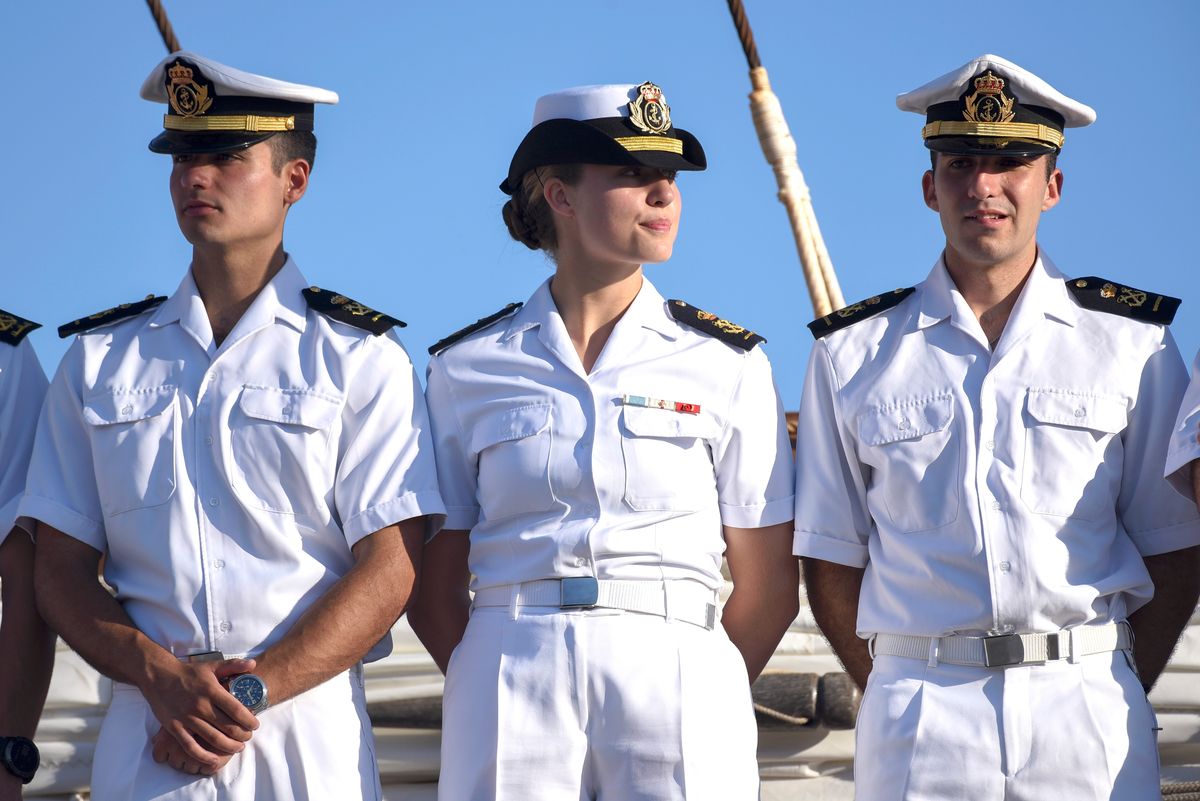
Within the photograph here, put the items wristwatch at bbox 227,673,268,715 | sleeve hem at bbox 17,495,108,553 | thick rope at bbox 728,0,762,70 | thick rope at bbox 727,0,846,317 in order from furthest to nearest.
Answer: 1. thick rope at bbox 728,0,762,70
2. thick rope at bbox 727,0,846,317
3. sleeve hem at bbox 17,495,108,553
4. wristwatch at bbox 227,673,268,715

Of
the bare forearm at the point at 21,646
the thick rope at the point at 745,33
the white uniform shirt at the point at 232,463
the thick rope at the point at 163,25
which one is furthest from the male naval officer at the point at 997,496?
the thick rope at the point at 163,25

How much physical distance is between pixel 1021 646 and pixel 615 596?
1084 mm

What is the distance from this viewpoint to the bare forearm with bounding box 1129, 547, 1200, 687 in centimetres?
489

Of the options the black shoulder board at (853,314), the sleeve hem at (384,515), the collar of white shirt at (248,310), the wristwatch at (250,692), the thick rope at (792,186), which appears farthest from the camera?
the thick rope at (792,186)

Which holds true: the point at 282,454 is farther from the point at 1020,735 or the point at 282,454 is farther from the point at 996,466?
the point at 1020,735

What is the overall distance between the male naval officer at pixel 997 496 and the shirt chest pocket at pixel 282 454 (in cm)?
136

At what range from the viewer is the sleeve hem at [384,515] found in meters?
4.61

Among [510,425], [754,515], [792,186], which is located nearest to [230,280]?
[510,425]

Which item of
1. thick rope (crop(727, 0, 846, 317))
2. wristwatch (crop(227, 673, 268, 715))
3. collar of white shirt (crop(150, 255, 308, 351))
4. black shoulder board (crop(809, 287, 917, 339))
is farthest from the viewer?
thick rope (crop(727, 0, 846, 317))

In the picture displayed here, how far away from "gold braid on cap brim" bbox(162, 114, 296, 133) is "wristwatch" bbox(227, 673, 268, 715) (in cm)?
158

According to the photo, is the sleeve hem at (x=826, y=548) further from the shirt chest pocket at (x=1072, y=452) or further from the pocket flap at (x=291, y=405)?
the pocket flap at (x=291, y=405)

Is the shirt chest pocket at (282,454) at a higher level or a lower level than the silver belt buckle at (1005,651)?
higher

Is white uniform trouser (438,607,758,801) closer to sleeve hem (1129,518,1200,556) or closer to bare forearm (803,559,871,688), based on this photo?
bare forearm (803,559,871,688)

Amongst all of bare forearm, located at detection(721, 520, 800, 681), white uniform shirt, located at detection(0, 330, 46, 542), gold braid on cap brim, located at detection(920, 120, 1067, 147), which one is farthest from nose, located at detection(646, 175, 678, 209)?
white uniform shirt, located at detection(0, 330, 46, 542)
